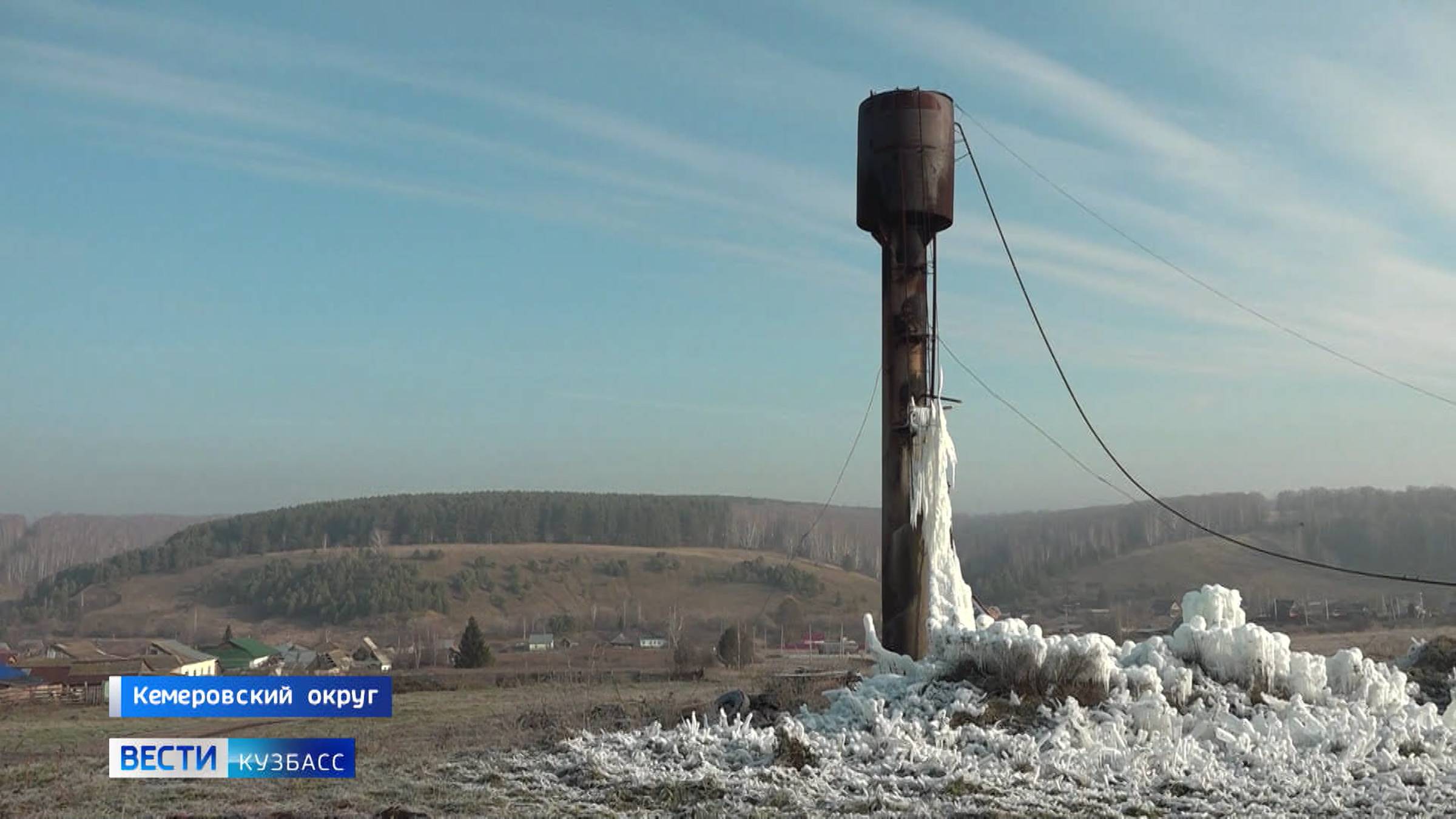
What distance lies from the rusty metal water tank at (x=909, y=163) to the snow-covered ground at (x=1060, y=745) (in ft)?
17.9

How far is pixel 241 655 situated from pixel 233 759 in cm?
5660

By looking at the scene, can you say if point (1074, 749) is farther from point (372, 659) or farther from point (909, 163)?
point (372, 659)

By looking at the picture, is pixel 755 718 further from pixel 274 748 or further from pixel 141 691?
pixel 141 691

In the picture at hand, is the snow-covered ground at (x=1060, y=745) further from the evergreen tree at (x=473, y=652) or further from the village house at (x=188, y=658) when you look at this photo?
the village house at (x=188, y=658)

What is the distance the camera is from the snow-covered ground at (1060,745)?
9.85 metres

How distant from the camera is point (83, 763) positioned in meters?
14.2

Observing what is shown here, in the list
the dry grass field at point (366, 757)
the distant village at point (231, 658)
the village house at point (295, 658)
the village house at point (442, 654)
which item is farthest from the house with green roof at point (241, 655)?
the dry grass field at point (366, 757)

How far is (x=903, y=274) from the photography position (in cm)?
1614

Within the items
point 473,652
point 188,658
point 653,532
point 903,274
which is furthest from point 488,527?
point 903,274

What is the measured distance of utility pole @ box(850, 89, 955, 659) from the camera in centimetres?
1566

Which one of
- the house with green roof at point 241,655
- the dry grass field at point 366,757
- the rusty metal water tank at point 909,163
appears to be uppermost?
the rusty metal water tank at point 909,163

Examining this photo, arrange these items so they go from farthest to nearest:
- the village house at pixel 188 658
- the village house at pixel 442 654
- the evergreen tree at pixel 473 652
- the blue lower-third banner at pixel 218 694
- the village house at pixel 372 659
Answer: the village house at pixel 442 654
the village house at pixel 372 659
the evergreen tree at pixel 473 652
the village house at pixel 188 658
the blue lower-third banner at pixel 218 694

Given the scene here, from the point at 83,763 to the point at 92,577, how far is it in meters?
148

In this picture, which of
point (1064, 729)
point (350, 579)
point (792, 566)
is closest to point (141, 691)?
point (1064, 729)
